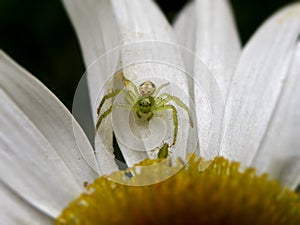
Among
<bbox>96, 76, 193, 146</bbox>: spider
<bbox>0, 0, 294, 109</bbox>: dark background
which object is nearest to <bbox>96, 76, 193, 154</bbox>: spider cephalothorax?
<bbox>96, 76, 193, 146</bbox>: spider

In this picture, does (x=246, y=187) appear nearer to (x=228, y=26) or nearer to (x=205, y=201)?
(x=205, y=201)

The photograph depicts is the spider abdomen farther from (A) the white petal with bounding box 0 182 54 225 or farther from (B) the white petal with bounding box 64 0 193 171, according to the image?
(A) the white petal with bounding box 0 182 54 225

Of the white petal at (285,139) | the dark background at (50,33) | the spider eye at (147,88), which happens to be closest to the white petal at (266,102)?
the white petal at (285,139)

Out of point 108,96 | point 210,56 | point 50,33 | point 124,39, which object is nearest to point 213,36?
point 210,56

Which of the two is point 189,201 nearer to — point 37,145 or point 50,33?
point 37,145

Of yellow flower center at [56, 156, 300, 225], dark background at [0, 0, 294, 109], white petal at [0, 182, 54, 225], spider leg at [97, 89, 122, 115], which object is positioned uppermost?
dark background at [0, 0, 294, 109]

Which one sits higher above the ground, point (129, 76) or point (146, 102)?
point (129, 76)

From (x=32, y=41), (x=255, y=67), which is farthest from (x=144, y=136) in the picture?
(x=32, y=41)
